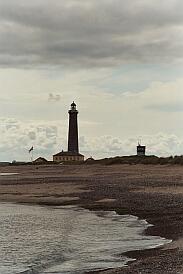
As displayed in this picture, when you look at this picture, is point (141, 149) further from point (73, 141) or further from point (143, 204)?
point (143, 204)

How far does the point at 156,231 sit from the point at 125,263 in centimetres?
561

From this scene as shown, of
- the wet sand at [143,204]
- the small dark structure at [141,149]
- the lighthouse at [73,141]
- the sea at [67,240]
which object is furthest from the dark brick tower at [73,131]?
the sea at [67,240]

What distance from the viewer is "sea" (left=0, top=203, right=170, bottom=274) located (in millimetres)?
14609

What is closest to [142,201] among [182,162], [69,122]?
[182,162]

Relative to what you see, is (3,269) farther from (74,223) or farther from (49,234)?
(74,223)

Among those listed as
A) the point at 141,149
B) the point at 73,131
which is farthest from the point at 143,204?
the point at 73,131

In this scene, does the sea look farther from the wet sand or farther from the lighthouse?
the lighthouse

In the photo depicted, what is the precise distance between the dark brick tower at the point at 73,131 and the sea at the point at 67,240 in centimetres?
8067

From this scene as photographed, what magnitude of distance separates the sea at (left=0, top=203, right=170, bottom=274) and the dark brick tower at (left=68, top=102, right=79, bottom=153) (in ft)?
265

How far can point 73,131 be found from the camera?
108062 mm

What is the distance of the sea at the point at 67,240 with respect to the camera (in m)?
14.6

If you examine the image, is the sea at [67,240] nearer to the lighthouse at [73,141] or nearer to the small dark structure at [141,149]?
the small dark structure at [141,149]

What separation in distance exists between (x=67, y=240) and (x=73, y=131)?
8930cm

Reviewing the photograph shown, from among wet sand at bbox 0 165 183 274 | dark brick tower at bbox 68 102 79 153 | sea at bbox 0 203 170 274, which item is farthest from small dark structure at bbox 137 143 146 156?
sea at bbox 0 203 170 274
